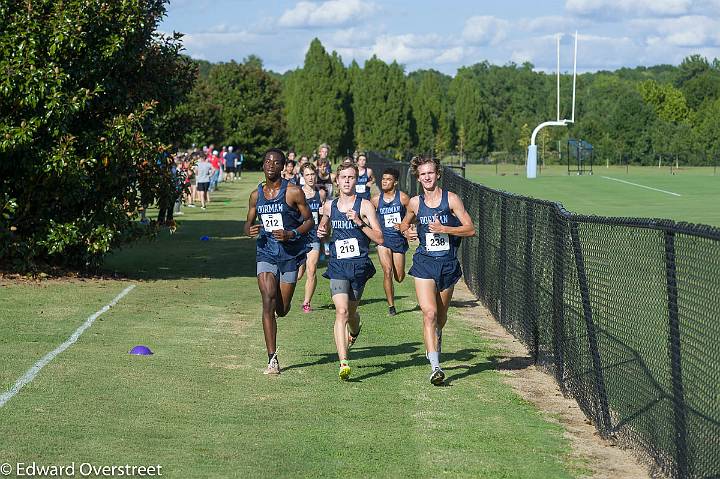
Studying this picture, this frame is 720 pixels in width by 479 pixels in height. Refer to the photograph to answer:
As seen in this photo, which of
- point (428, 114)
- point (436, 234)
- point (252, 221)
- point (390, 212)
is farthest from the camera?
point (428, 114)

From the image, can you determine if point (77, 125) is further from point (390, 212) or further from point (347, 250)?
point (347, 250)

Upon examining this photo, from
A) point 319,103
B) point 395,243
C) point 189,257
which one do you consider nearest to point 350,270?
point 395,243

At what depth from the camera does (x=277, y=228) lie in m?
11.8

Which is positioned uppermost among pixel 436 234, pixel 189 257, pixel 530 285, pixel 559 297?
pixel 436 234

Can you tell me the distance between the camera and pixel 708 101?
120 meters

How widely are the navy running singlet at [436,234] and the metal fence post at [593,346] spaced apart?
1.41 metres

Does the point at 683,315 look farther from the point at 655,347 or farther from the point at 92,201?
the point at 92,201

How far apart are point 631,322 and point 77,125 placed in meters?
13.4

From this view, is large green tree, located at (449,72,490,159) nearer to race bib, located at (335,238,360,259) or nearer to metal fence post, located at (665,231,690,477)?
race bib, located at (335,238,360,259)

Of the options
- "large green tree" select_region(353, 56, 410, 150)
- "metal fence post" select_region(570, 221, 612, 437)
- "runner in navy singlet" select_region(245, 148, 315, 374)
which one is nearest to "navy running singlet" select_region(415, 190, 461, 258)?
"runner in navy singlet" select_region(245, 148, 315, 374)

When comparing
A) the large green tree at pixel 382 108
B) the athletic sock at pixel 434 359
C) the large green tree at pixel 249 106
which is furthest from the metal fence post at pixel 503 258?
the large green tree at pixel 382 108

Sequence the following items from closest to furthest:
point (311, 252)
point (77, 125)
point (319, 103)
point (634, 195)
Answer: point (311, 252) < point (77, 125) < point (634, 195) < point (319, 103)

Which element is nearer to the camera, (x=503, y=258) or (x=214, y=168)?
(x=503, y=258)

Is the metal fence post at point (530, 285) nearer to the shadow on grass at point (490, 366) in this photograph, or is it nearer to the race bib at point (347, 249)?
the shadow on grass at point (490, 366)
